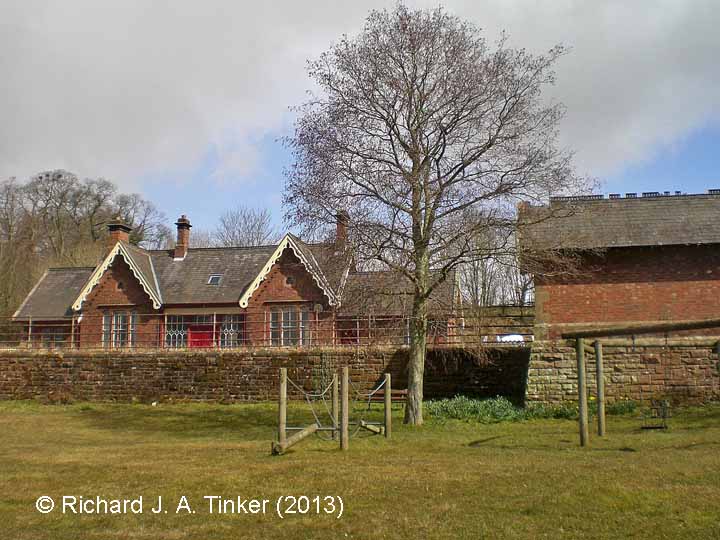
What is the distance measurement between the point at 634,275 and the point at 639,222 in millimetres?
1669

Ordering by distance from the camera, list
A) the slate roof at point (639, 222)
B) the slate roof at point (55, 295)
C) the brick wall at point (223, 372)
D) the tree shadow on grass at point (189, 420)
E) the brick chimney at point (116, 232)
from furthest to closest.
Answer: the slate roof at point (55, 295), the brick chimney at point (116, 232), the brick wall at point (223, 372), the slate roof at point (639, 222), the tree shadow on grass at point (189, 420)

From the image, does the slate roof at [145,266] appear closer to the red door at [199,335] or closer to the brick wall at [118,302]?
the brick wall at [118,302]

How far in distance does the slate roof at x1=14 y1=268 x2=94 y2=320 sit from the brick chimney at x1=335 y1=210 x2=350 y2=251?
22.8 metres

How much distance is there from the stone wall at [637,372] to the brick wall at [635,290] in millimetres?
877

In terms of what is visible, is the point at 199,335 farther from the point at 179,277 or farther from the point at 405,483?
the point at 405,483

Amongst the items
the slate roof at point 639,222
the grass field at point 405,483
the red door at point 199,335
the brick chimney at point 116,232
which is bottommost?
the grass field at point 405,483

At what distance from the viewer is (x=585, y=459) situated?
981 cm

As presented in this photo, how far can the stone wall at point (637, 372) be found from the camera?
17.5 m

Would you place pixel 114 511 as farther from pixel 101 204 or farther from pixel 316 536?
pixel 101 204

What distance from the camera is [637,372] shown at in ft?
59.1

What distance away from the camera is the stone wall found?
17531mm

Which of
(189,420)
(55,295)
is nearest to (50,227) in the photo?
(55,295)

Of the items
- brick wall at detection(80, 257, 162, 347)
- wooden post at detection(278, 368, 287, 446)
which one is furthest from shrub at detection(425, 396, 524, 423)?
brick wall at detection(80, 257, 162, 347)

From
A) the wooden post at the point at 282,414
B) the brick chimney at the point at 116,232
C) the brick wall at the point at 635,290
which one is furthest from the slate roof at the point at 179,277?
the wooden post at the point at 282,414
